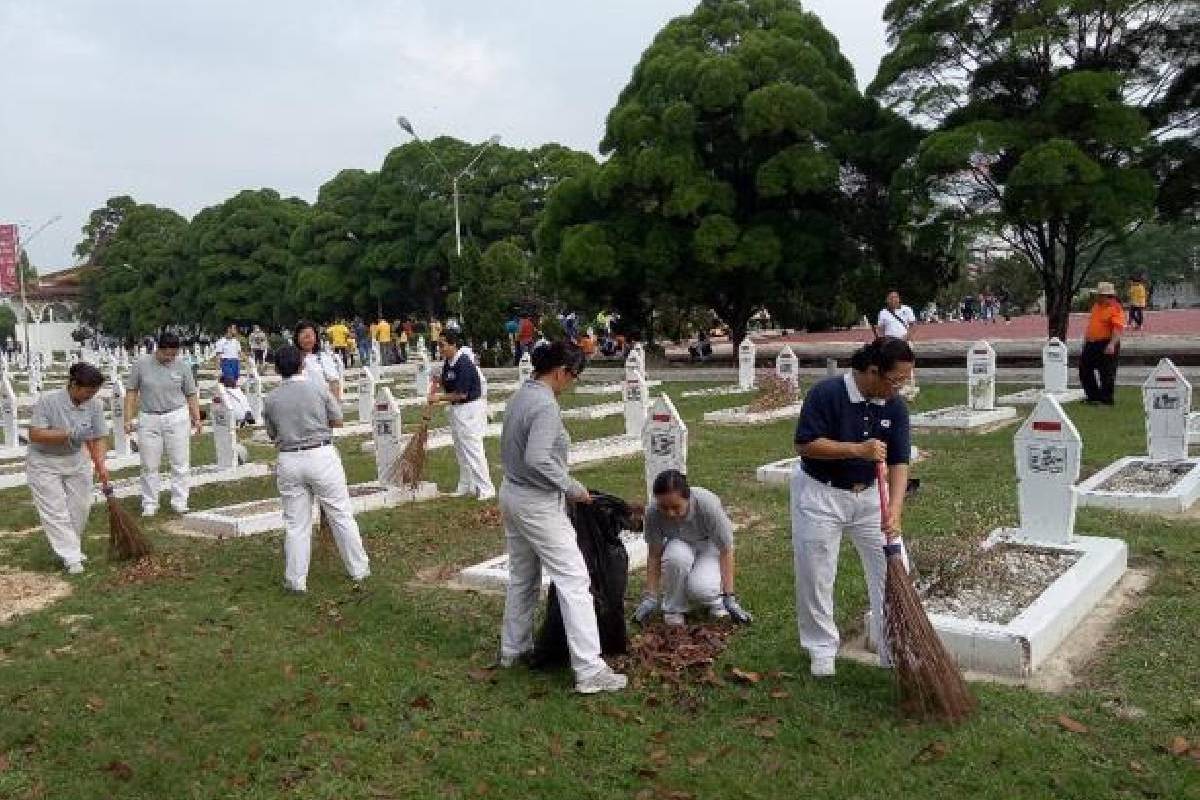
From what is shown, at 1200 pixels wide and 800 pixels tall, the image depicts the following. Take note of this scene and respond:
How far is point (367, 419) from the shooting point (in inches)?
724

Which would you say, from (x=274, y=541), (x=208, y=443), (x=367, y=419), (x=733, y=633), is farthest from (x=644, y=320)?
(x=733, y=633)

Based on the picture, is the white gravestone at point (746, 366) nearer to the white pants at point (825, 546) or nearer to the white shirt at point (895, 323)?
the white shirt at point (895, 323)

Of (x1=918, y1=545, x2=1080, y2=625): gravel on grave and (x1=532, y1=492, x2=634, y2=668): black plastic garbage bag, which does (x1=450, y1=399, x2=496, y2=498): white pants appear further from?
(x1=918, y1=545, x2=1080, y2=625): gravel on grave

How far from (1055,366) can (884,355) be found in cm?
1327

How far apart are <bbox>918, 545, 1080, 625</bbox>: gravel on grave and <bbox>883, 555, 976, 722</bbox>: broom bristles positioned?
96cm

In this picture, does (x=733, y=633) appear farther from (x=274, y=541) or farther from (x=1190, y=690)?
(x=274, y=541)

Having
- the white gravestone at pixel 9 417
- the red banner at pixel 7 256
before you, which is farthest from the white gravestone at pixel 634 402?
the red banner at pixel 7 256

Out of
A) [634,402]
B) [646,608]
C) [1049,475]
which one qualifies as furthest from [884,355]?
[634,402]

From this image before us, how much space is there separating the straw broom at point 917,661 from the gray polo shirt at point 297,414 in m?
4.15

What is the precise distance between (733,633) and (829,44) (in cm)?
2400

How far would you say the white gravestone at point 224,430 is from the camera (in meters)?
12.7

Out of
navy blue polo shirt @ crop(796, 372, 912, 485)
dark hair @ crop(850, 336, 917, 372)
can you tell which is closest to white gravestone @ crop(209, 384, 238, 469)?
navy blue polo shirt @ crop(796, 372, 912, 485)

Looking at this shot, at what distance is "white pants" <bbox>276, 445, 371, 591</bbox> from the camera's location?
732 centimetres

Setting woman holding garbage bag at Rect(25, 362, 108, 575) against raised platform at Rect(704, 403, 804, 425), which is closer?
woman holding garbage bag at Rect(25, 362, 108, 575)
